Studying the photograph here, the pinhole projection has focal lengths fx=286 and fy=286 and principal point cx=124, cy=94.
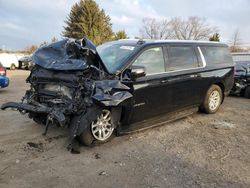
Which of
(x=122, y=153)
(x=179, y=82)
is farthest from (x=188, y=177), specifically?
(x=179, y=82)

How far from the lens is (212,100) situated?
7.53m

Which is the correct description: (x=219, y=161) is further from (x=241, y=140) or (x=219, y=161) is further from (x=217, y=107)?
(x=217, y=107)

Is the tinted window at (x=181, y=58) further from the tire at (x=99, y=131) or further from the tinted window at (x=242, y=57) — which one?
the tinted window at (x=242, y=57)

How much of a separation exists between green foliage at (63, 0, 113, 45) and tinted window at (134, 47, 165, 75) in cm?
3643

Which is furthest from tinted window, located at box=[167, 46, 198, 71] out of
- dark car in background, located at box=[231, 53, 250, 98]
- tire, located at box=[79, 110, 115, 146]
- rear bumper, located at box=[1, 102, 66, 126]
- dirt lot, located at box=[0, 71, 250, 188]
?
dark car in background, located at box=[231, 53, 250, 98]

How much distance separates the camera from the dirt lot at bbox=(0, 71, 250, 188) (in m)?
3.79

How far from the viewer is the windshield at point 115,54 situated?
5344mm

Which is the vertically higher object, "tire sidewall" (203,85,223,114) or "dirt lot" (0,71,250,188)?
"tire sidewall" (203,85,223,114)

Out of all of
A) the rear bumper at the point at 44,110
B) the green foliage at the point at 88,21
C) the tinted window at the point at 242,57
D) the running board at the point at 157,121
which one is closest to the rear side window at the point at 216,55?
the running board at the point at 157,121

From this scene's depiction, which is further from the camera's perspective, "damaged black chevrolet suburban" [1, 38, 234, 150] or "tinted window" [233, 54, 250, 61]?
"tinted window" [233, 54, 250, 61]

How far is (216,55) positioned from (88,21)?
37278 millimetres

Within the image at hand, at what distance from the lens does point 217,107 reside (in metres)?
7.75

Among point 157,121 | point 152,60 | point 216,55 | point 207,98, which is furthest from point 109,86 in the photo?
point 216,55

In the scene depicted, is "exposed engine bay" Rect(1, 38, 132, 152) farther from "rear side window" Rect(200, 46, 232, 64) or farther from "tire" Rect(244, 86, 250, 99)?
"tire" Rect(244, 86, 250, 99)
